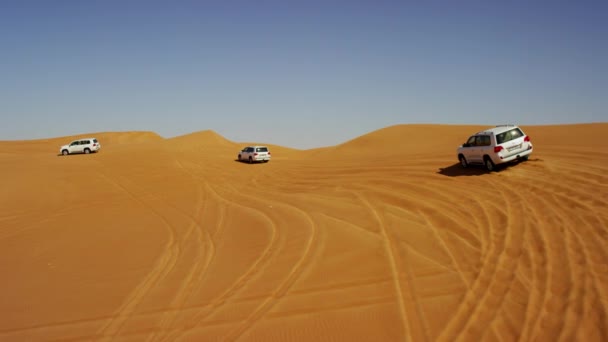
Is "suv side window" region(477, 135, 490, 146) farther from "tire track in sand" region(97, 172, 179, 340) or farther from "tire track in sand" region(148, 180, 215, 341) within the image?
"tire track in sand" region(97, 172, 179, 340)

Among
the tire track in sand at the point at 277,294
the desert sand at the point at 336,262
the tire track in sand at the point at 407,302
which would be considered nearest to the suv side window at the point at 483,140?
the desert sand at the point at 336,262

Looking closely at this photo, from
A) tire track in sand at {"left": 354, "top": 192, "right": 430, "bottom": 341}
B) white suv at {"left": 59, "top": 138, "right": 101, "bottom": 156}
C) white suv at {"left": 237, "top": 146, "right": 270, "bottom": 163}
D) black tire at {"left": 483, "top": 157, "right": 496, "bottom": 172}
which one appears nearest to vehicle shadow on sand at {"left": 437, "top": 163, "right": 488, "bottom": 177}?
black tire at {"left": 483, "top": 157, "right": 496, "bottom": 172}

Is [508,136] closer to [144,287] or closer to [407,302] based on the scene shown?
[407,302]

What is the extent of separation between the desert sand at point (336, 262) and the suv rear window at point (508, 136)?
1.15 metres

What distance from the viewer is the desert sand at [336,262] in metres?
5.67

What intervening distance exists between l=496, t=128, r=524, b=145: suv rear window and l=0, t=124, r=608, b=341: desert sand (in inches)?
45.4

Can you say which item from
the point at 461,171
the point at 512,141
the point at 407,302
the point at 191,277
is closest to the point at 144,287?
the point at 191,277

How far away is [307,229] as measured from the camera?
34.3 ft

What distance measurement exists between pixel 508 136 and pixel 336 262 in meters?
10.0

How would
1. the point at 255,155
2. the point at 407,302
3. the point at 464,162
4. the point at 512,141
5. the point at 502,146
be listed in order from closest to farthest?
the point at 407,302
the point at 502,146
the point at 512,141
the point at 464,162
the point at 255,155

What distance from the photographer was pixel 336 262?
25.9ft

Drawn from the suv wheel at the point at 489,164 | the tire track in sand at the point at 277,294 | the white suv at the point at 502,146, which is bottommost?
the tire track in sand at the point at 277,294

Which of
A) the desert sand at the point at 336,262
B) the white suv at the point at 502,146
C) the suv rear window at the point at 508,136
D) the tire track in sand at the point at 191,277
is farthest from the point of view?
the suv rear window at the point at 508,136

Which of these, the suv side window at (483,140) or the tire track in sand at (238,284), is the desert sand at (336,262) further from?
the suv side window at (483,140)
